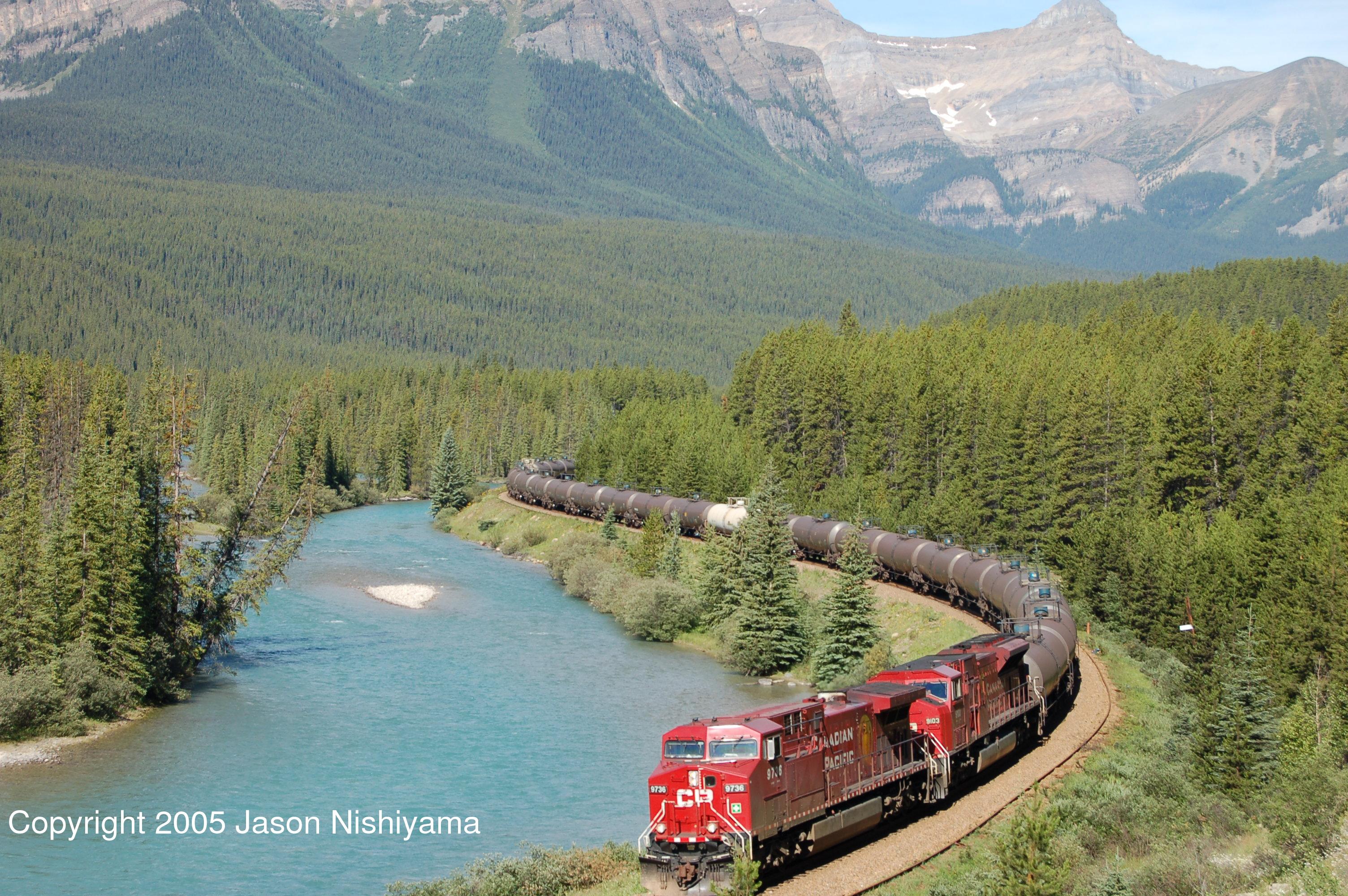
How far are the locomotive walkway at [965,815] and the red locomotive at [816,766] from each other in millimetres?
628

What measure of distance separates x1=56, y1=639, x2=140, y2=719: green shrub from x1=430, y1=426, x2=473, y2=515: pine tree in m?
86.9

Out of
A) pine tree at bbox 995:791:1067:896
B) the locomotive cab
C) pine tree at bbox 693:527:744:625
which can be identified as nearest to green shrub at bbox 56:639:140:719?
pine tree at bbox 693:527:744:625

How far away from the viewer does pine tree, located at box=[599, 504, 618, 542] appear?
10744 cm

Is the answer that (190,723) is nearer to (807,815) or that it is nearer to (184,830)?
(184,830)

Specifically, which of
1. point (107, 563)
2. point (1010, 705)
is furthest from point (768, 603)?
point (107, 563)

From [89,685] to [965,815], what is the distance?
131ft

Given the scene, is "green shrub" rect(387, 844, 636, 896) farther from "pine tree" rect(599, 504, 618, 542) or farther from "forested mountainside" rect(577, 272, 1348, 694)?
"pine tree" rect(599, 504, 618, 542)

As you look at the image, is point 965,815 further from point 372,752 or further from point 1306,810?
point 372,752

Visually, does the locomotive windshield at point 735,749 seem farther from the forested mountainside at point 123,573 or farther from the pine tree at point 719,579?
the pine tree at point 719,579

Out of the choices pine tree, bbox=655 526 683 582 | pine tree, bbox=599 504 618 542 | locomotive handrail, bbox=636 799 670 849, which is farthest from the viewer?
pine tree, bbox=599 504 618 542

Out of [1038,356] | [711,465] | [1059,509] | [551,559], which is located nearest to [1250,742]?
[1059,509]

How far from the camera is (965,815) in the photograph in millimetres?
37000

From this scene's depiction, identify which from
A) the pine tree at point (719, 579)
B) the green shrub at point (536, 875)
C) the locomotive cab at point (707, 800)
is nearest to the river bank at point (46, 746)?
the green shrub at point (536, 875)

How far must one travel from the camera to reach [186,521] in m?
74.2
